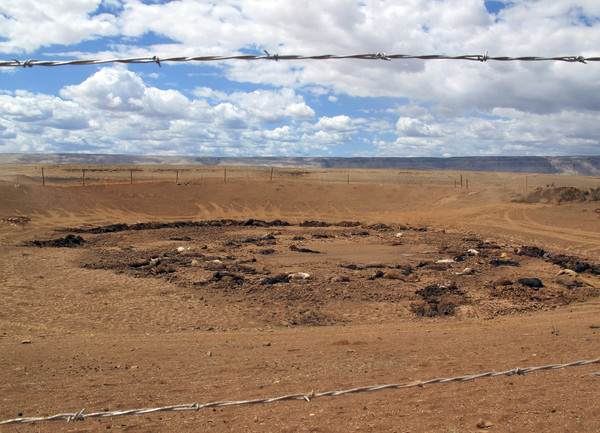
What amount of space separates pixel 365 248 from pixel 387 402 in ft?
43.9

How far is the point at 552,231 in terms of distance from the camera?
2219 centimetres

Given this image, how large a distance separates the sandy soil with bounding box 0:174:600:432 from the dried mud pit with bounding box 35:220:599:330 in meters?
0.07

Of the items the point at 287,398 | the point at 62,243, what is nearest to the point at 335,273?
the point at 287,398

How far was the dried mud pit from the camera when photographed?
402 inches

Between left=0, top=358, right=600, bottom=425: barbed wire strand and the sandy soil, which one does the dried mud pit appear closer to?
the sandy soil

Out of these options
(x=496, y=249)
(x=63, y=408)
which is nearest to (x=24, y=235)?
(x=63, y=408)

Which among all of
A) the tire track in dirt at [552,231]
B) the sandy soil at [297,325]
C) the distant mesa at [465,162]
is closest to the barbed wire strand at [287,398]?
the sandy soil at [297,325]

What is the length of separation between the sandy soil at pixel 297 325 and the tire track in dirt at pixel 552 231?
0.14 meters

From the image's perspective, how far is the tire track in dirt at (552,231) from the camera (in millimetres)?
19156

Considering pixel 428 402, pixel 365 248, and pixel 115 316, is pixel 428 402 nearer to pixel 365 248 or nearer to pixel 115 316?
pixel 115 316

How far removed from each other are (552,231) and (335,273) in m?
13.9

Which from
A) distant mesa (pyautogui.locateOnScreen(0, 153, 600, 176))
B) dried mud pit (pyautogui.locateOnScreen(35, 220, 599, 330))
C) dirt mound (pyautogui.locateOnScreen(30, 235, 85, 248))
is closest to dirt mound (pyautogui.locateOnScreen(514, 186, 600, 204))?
dried mud pit (pyautogui.locateOnScreen(35, 220, 599, 330))

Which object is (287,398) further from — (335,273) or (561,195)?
(561,195)

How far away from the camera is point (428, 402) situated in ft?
16.3
